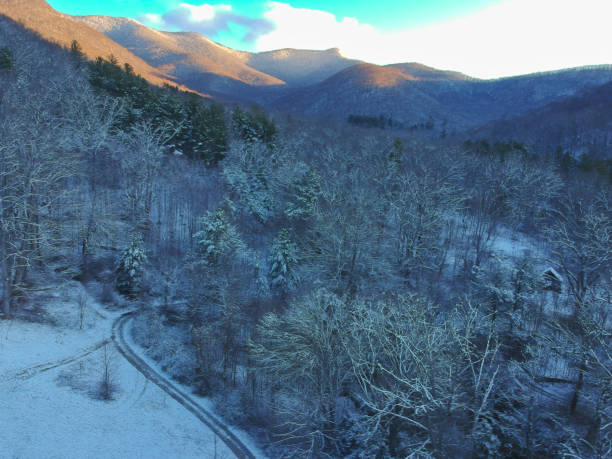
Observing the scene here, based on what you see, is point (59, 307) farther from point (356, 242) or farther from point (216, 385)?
point (356, 242)

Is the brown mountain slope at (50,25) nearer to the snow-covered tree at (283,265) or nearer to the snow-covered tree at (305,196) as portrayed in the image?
the snow-covered tree at (305,196)

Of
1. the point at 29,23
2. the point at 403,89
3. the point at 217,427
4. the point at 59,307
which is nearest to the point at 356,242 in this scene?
the point at 217,427

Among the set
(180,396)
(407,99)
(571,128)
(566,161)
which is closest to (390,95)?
(407,99)

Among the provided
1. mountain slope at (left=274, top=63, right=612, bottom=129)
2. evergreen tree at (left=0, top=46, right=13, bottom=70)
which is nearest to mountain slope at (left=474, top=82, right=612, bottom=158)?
mountain slope at (left=274, top=63, right=612, bottom=129)

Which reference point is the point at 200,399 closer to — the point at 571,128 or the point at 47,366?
the point at 47,366

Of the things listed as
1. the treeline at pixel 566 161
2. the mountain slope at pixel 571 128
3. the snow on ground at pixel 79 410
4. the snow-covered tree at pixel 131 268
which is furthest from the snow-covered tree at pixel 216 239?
the mountain slope at pixel 571 128

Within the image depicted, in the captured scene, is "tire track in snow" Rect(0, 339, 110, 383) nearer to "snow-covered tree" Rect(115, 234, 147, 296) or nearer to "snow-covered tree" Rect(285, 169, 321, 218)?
"snow-covered tree" Rect(115, 234, 147, 296)
